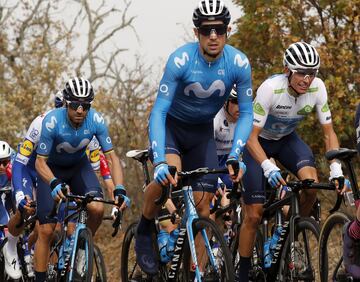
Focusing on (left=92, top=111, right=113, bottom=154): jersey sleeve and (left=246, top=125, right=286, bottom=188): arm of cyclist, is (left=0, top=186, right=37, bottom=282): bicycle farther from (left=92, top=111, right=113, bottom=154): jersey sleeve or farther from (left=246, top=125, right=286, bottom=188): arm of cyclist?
(left=246, top=125, right=286, bottom=188): arm of cyclist

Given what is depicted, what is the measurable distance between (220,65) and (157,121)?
85cm

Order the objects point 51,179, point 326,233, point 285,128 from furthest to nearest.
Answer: point 51,179 → point 285,128 → point 326,233

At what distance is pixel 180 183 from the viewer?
789 cm

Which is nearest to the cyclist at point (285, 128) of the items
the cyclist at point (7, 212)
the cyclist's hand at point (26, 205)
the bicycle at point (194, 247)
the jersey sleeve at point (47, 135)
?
the bicycle at point (194, 247)

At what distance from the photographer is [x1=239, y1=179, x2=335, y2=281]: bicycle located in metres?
7.96

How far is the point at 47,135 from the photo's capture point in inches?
385

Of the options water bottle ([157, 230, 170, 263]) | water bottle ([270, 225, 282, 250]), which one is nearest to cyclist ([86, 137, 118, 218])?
water bottle ([157, 230, 170, 263])

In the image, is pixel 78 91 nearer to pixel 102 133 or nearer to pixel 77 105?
pixel 77 105

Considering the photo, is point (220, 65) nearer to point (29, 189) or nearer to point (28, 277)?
point (29, 189)

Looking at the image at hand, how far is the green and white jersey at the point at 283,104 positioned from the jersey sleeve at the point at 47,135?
2.26 meters

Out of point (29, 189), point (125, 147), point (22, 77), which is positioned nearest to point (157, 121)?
point (29, 189)

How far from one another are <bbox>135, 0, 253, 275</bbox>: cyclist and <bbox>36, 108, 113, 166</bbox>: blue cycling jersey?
5.63ft

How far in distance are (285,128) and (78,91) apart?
217 centimetres

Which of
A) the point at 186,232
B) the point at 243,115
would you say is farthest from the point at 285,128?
the point at 186,232
